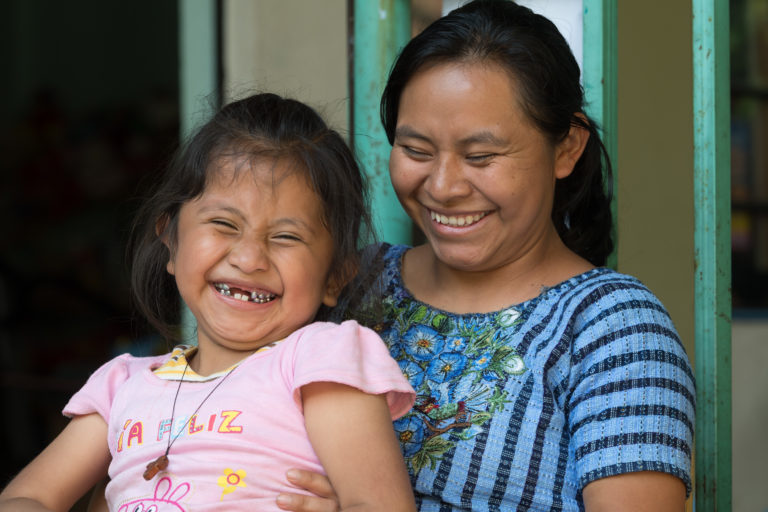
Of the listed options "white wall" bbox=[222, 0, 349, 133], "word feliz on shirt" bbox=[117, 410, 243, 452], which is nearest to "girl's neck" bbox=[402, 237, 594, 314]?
"word feliz on shirt" bbox=[117, 410, 243, 452]

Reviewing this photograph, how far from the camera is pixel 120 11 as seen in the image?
705cm

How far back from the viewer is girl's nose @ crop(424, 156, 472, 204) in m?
1.75

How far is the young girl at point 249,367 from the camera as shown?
57.6 inches

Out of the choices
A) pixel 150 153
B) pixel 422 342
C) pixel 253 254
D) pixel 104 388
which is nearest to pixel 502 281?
pixel 422 342

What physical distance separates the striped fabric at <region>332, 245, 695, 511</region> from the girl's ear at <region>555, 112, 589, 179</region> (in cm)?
23

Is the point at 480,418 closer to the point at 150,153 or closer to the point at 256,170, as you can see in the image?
the point at 256,170

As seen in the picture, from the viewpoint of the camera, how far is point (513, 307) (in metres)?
1.80

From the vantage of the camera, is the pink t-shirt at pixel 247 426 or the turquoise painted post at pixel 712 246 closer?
the pink t-shirt at pixel 247 426

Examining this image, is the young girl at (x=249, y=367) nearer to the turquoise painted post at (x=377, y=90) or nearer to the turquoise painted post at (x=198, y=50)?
the turquoise painted post at (x=377, y=90)

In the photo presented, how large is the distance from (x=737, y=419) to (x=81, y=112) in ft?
15.7

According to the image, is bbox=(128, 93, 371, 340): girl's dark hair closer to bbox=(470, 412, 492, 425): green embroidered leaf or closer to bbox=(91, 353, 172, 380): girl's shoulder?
bbox=(91, 353, 172, 380): girl's shoulder

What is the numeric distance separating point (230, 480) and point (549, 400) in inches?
22.4

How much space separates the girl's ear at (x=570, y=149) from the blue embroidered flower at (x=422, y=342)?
41 centimetres

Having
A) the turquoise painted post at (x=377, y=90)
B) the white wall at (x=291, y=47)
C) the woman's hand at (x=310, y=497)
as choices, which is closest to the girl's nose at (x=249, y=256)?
the woman's hand at (x=310, y=497)
